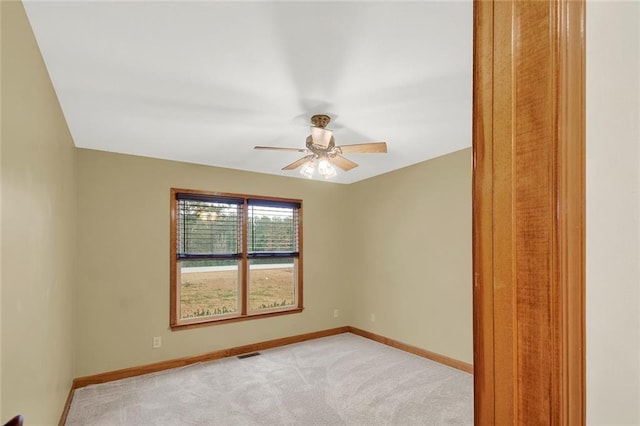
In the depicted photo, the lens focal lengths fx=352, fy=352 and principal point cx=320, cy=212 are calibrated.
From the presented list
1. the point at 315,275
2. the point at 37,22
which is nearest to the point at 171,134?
the point at 37,22

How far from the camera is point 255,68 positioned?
6.66 feet

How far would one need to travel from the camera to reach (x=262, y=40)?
176cm

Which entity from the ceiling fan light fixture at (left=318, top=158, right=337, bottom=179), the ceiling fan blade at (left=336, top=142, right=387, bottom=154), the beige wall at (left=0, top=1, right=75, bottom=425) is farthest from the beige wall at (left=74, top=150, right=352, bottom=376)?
the ceiling fan blade at (left=336, top=142, right=387, bottom=154)

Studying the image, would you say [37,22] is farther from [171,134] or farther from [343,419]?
[343,419]

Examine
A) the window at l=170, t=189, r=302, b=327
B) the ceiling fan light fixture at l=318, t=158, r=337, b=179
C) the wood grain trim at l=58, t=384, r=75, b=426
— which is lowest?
the wood grain trim at l=58, t=384, r=75, b=426

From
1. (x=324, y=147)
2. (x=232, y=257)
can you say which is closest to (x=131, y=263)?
(x=232, y=257)

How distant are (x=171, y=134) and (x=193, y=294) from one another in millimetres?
2027

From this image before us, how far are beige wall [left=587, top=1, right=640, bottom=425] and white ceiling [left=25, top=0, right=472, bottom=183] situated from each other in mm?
1134

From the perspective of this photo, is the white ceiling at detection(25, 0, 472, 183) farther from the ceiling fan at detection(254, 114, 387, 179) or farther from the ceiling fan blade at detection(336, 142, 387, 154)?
the ceiling fan blade at detection(336, 142, 387, 154)

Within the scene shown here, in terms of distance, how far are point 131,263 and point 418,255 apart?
3.32m

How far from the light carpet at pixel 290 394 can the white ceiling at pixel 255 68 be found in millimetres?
2399

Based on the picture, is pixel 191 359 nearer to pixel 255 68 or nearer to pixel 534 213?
pixel 255 68

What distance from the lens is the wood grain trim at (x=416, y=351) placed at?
3.79m

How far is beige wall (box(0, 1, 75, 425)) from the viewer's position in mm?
1374
